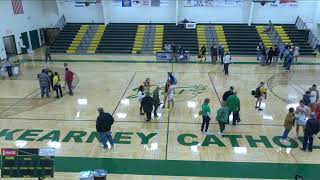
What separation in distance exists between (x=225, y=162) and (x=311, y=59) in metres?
17.5

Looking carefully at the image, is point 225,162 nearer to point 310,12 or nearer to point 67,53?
point 67,53

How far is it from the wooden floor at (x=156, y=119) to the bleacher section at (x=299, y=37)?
6508mm

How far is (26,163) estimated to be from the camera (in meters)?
6.21

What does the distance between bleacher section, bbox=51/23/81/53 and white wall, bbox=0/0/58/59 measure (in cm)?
233

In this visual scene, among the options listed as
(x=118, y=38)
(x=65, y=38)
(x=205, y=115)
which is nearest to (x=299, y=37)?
(x=118, y=38)

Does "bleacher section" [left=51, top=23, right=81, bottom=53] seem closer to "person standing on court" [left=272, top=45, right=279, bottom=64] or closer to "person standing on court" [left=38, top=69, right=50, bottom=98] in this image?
"person standing on court" [left=38, top=69, right=50, bottom=98]

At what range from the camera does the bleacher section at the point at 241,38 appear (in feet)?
77.9

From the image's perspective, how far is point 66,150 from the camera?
8.89m

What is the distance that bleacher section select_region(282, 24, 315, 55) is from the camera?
23.8m

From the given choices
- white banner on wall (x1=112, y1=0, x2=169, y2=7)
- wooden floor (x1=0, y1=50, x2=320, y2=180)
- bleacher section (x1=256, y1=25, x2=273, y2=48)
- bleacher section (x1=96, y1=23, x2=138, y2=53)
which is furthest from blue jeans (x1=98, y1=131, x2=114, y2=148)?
white banner on wall (x1=112, y1=0, x2=169, y2=7)

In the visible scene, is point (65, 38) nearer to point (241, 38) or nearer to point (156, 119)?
point (241, 38)

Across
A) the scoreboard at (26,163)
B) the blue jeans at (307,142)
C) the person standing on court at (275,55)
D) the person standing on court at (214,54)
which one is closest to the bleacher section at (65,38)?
the person standing on court at (214,54)

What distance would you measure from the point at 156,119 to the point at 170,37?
15.6m

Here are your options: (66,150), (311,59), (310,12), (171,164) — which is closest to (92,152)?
(66,150)
